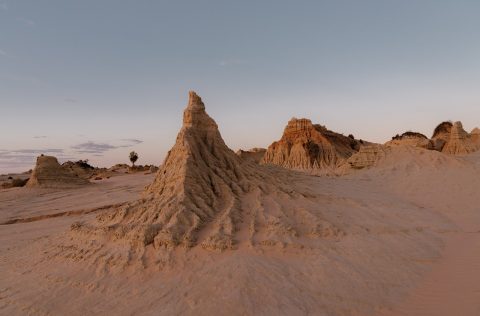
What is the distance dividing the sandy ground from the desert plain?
22 millimetres

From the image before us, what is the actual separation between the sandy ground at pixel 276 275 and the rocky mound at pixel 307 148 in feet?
73.4

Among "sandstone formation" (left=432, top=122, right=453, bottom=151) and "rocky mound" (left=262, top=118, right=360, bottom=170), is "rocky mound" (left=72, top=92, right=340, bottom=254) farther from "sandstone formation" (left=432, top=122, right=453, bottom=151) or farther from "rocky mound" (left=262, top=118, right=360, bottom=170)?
"sandstone formation" (left=432, top=122, right=453, bottom=151)

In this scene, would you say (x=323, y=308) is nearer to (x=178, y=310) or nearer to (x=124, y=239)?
(x=178, y=310)

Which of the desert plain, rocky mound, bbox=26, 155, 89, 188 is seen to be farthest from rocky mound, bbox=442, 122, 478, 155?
rocky mound, bbox=26, 155, 89, 188

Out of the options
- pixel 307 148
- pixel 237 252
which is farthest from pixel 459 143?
pixel 237 252

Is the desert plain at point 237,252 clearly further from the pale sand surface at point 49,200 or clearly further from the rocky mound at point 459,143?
the rocky mound at point 459,143

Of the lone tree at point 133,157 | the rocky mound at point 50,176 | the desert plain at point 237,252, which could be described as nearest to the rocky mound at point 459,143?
the desert plain at point 237,252

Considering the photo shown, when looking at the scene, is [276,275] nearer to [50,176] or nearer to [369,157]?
[369,157]

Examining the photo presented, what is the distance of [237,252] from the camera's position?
5.80 meters

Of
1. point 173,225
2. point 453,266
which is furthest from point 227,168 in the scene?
point 453,266

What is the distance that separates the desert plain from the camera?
4.84 m

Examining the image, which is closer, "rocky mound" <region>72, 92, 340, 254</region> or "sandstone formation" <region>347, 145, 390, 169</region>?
"rocky mound" <region>72, 92, 340, 254</region>

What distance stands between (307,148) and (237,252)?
26.6m

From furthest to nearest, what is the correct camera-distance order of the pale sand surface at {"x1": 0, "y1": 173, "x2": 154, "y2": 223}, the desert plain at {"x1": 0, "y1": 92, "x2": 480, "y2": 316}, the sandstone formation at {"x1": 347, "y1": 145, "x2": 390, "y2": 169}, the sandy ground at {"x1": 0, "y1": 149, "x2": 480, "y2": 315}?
the sandstone formation at {"x1": 347, "y1": 145, "x2": 390, "y2": 169} < the pale sand surface at {"x1": 0, "y1": 173, "x2": 154, "y2": 223} < the desert plain at {"x1": 0, "y1": 92, "x2": 480, "y2": 316} < the sandy ground at {"x1": 0, "y1": 149, "x2": 480, "y2": 315}
